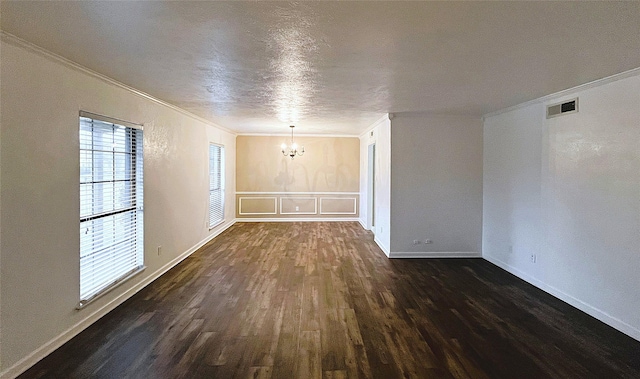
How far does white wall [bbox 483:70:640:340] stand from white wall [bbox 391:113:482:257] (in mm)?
583

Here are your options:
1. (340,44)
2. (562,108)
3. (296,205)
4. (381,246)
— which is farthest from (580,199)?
(296,205)

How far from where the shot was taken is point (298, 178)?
9453 millimetres

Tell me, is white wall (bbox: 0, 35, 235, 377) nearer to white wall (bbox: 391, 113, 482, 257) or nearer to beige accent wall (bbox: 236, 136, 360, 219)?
white wall (bbox: 391, 113, 482, 257)

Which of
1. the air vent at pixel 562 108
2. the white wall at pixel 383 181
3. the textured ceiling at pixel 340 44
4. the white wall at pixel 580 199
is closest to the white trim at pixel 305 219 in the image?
the white wall at pixel 383 181

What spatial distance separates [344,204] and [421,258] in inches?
159

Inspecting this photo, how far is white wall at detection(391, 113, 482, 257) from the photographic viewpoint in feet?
18.7

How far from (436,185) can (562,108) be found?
85.4 inches

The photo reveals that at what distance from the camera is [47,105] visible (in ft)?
8.84

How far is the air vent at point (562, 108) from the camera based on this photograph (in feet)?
12.4

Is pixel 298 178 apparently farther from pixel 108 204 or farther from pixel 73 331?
pixel 73 331

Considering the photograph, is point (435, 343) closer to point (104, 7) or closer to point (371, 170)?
point (104, 7)

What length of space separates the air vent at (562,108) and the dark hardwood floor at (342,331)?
7.22 ft

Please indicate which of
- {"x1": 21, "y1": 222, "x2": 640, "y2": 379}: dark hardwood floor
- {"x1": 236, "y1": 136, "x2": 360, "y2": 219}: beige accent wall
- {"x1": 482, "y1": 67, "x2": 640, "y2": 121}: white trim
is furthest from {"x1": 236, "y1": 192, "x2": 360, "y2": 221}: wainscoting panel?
{"x1": 482, "y1": 67, "x2": 640, "y2": 121}: white trim

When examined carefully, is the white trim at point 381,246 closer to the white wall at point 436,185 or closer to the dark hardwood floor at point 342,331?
the white wall at point 436,185
